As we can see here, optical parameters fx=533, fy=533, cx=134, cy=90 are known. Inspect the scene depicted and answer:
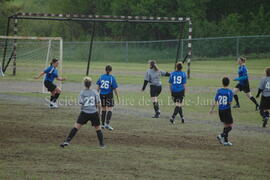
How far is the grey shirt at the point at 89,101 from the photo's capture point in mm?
12898

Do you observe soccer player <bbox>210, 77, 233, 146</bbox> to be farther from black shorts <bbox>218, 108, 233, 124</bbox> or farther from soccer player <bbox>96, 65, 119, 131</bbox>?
soccer player <bbox>96, 65, 119, 131</bbox>

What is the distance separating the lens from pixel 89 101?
12.9m

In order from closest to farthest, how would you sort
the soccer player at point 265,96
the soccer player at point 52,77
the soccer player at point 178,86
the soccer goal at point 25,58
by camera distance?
the soccer player at point 265,96
the soccer player at point 178,86
the soccer player at point 52,77
the soccer goal at point 25,58

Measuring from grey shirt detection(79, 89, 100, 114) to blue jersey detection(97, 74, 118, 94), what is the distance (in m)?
2.92

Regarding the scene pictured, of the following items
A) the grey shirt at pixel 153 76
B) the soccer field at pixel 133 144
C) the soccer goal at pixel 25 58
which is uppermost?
the soccer goal at pixel 25 58

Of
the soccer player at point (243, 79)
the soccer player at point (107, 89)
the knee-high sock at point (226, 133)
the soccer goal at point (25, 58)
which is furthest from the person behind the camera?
the soccer goal at point (25, 58)

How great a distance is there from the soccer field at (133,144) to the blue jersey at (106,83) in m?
1.24

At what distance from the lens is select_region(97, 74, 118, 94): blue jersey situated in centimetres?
1586

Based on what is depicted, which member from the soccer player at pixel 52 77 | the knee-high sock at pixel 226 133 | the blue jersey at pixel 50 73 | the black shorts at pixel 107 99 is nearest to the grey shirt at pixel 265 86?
the knee-high sock at pixel 226 133

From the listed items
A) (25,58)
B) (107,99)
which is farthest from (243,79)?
(25,58)

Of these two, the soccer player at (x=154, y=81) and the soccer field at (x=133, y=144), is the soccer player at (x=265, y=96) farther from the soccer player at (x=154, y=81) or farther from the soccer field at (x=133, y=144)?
the soccer player at (x=154, y=81)

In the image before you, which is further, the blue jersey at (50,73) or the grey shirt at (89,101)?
the blue jersey at (50,73)

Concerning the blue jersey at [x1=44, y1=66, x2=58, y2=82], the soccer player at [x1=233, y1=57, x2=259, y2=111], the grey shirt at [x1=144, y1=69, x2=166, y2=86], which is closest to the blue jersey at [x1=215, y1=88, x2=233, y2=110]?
the grey shirt at [x1=144, y1=69, x2=166, y2=86]

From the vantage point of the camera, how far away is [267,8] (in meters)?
63.2
